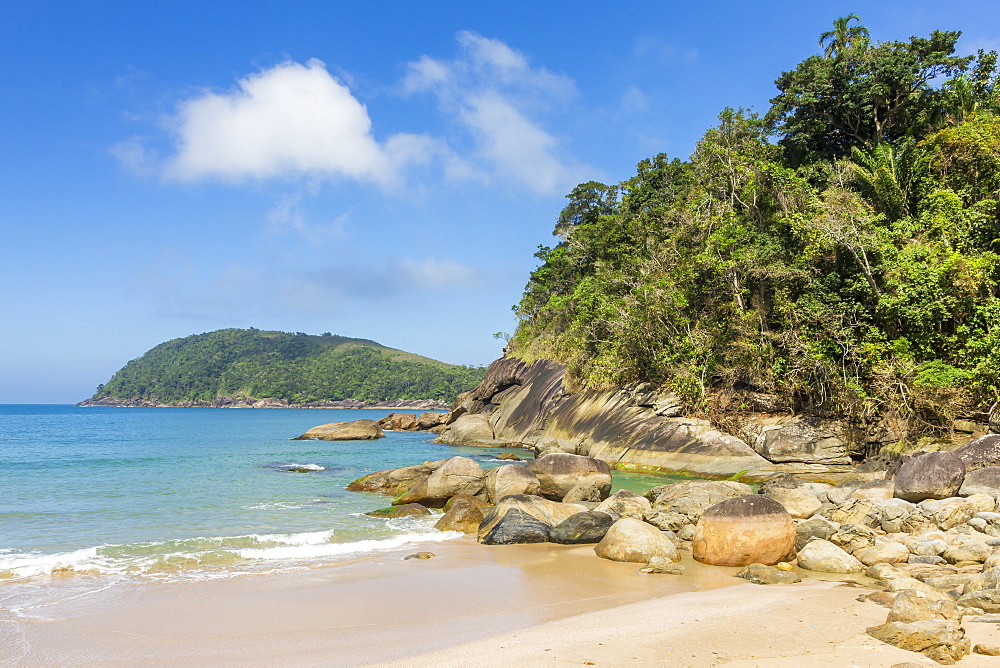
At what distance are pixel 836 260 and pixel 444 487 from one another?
1498cm

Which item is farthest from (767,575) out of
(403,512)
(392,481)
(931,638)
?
(392,481)

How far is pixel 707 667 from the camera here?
16.8 ft

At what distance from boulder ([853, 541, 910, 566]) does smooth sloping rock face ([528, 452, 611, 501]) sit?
6850mm

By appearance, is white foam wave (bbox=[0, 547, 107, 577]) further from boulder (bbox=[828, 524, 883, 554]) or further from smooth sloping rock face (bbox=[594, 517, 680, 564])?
boulder (bbox=[828, 524, 883, 554])

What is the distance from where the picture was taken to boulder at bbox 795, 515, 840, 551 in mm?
9812

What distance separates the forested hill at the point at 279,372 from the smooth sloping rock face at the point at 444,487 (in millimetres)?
115293

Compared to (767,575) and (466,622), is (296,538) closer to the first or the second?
(466,622)

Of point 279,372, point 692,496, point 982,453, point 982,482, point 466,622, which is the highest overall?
point 279,372

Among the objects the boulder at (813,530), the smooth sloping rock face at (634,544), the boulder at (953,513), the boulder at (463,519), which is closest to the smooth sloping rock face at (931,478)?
the boulder at (953,513)

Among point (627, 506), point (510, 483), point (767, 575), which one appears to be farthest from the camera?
point (510, 483)

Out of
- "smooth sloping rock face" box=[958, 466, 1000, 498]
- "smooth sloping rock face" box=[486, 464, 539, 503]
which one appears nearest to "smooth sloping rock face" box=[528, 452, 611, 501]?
"smooth sloping rock face" box=[486, 464, 539, 503]

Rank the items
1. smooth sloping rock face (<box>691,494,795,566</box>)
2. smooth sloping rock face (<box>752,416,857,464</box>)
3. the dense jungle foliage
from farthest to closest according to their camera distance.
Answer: smooth sloping rock face (<box>752,416,857,464</box>), the dense jungle foliage, smooth sloping rock face (<box>691,494,795,566</box>)

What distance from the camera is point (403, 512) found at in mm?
14398

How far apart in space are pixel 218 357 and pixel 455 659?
167 metres
